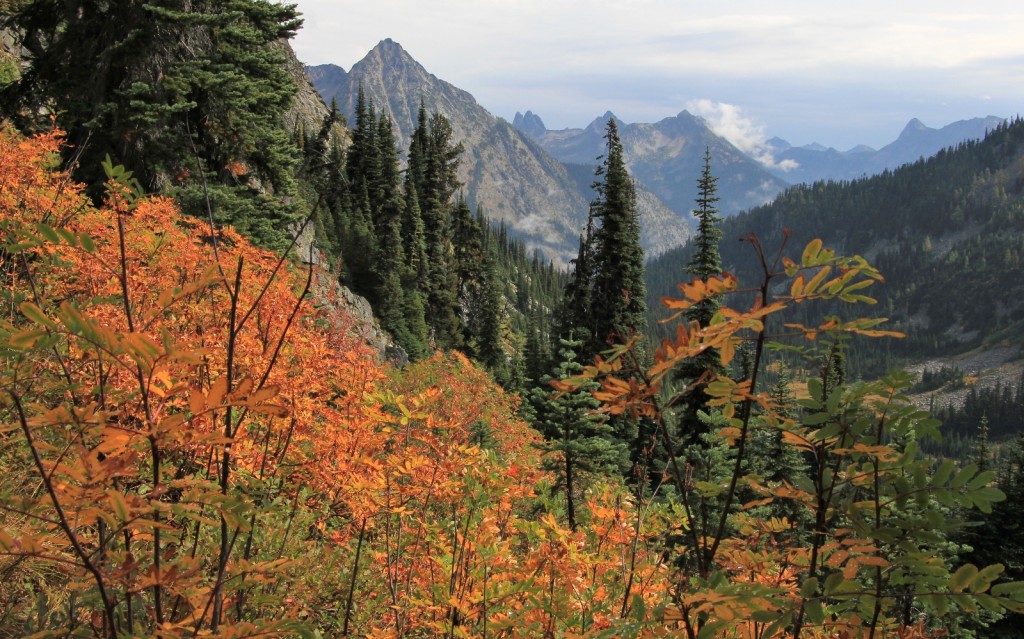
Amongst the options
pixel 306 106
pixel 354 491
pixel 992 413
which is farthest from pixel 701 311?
pixel 992 413

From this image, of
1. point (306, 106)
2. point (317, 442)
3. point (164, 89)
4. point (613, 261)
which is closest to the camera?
point (317, 442)

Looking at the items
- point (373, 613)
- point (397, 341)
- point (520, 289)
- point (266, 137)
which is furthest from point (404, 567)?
point (520, 289)

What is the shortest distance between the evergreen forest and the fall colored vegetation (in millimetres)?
24

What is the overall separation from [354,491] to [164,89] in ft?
45.0

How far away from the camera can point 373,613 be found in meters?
4.84

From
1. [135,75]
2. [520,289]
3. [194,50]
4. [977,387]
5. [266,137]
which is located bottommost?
[977,387]

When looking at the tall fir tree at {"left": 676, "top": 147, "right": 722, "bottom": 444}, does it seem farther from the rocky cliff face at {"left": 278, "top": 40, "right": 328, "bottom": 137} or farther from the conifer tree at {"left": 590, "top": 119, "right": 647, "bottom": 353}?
the rocky cliff face at {"left": 278, "top": 40, "right": 328, "bottom": 137}

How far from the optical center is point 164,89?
1343 centimetres

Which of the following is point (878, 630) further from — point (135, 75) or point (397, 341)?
point (397, 341)

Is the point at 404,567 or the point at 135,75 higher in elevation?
the point at 135,75

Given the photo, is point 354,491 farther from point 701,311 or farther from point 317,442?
point 701,311

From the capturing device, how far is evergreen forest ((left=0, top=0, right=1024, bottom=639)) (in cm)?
160

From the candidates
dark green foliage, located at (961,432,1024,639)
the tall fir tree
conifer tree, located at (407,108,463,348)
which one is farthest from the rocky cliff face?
dark green foliage, located at (961,432,1024,639)

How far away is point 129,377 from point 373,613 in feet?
9.10
